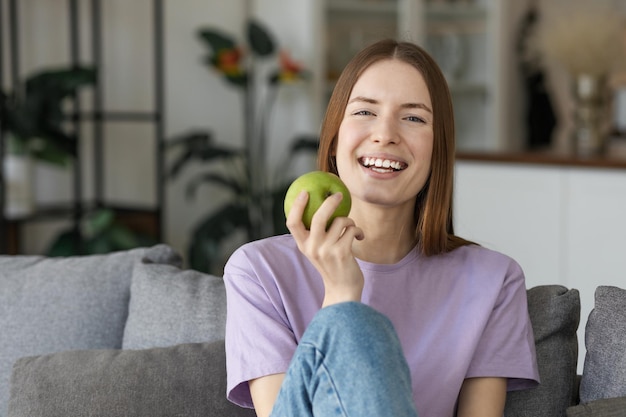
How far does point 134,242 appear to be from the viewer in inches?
160

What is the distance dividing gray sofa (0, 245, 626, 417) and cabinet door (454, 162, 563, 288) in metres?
2.17

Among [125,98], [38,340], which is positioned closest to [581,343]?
[38,340]

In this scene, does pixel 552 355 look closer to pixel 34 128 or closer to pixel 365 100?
pixel 365 100

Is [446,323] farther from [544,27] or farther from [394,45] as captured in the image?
[544,27]

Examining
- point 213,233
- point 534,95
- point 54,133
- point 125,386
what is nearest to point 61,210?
point 54,133

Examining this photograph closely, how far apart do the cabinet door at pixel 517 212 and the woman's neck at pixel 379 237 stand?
223 centimetres

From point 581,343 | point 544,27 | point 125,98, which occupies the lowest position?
point 581,343

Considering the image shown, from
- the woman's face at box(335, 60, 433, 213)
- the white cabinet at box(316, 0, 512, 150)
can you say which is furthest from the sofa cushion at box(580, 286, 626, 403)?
the white cabinet at box(316, 0, 512, 150)

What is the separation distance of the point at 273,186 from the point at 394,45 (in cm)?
343

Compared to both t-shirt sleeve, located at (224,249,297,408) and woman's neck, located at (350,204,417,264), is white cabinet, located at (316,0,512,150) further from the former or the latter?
t-shirt sleeve, located at (224,249,297,408)

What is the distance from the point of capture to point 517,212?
4113mm

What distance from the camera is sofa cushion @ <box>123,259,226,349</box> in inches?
75.7

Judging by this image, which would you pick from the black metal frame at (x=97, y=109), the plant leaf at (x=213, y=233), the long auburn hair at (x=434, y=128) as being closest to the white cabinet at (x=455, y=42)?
the plant leaf at (x=213, y=233)

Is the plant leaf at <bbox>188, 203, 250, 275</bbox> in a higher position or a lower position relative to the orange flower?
lower
